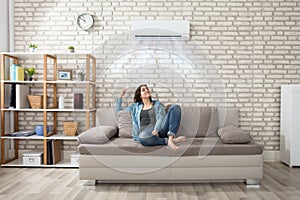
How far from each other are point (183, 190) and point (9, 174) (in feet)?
6.69

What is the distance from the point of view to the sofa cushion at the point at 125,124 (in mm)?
4496

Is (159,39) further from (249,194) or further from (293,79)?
(249,194)

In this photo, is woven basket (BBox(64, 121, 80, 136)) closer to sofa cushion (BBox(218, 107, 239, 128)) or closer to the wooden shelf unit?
the wooden shelf unit

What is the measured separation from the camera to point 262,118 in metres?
5.09

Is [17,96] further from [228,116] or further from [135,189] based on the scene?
[228,116]

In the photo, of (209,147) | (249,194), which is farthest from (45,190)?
(249,194)

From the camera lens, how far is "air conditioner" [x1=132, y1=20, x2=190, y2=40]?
16.4 feet

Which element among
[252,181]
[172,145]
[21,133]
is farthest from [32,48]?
[252,181]

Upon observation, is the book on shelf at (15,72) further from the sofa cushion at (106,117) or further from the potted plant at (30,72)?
the sofa cushion at (106,117)

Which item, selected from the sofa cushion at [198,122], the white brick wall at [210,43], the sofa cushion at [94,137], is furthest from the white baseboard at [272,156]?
the sofa cushion at [94,137]

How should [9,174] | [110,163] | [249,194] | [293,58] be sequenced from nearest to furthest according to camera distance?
1. [249,194]
2. [110,163]
3. [9,174]
4. [293,58]

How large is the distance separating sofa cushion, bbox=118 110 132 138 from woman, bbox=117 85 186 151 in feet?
0.63

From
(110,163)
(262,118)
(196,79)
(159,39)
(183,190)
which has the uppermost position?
(159,39)

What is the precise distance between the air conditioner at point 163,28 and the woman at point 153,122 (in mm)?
1054
